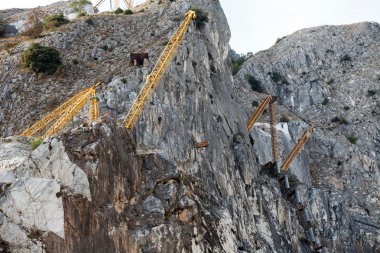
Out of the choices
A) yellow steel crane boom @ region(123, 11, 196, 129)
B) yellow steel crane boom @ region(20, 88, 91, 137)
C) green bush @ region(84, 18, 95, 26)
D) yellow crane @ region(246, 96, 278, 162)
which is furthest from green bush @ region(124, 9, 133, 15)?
yellow steel crane boom @ region(20, 88, 91, 137)

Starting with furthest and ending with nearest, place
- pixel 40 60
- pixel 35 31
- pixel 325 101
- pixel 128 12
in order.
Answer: pixel 325 101
pixel 128 12
pixel 35 31
pixel 40 60

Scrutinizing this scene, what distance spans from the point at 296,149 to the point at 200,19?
97.4 feet

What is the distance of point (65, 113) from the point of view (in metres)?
62.3

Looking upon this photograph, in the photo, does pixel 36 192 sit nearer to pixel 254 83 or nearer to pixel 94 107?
pixel 94 107

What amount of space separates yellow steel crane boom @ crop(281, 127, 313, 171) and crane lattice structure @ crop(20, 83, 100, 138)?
41730 mm

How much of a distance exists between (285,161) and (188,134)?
37.7 meters

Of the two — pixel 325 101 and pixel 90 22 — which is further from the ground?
pixel 90 22

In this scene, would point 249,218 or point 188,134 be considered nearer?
point 188,134

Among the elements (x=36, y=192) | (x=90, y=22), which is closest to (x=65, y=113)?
(x=36, y=192)

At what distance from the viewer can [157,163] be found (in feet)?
157

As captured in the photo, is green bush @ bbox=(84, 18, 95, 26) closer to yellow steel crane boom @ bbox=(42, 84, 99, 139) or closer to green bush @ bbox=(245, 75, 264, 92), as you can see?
yellow steel crane boom @ bbox=(42, 84, 99, 139)

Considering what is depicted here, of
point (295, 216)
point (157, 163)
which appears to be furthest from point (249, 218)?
point (157, 163)

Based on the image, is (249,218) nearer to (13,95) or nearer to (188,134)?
(188,134)

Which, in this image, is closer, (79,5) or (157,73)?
(157,73)
